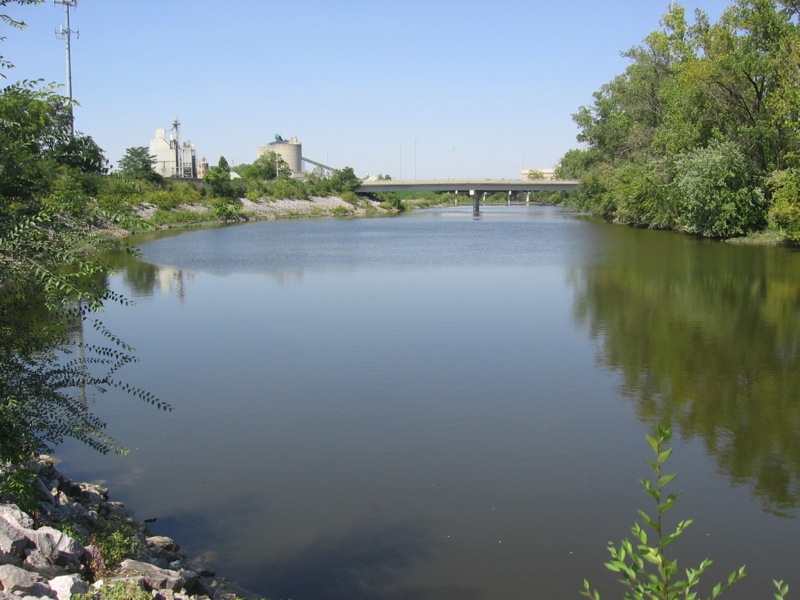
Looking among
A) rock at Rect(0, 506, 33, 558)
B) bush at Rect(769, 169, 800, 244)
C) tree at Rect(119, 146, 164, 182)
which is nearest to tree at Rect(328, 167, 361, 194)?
tree at Rect(119, 146, 164, 182)

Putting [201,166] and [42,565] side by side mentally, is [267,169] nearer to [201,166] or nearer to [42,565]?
[201,166]

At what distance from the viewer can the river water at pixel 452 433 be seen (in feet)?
27.9

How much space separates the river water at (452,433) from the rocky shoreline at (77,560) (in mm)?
714

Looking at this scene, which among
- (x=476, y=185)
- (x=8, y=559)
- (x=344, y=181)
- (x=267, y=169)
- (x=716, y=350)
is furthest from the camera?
(x=267, y=169)

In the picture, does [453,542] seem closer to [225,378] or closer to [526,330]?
[225,378]

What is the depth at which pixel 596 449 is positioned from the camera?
11.5 m

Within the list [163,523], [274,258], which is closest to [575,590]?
[163,523]

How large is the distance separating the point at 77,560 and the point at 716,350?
49.1 ft

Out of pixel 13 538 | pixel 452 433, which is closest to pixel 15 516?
pixel 13 538

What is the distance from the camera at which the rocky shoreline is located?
566cm

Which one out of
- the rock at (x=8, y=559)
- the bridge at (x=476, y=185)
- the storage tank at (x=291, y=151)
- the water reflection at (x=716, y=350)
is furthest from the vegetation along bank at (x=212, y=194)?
the storage tank at (x=291, y=151)

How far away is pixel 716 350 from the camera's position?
17703 millimetres

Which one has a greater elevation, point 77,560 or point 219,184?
point 219,184

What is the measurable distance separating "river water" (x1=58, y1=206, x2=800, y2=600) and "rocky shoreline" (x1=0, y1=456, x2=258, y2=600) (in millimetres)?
714
